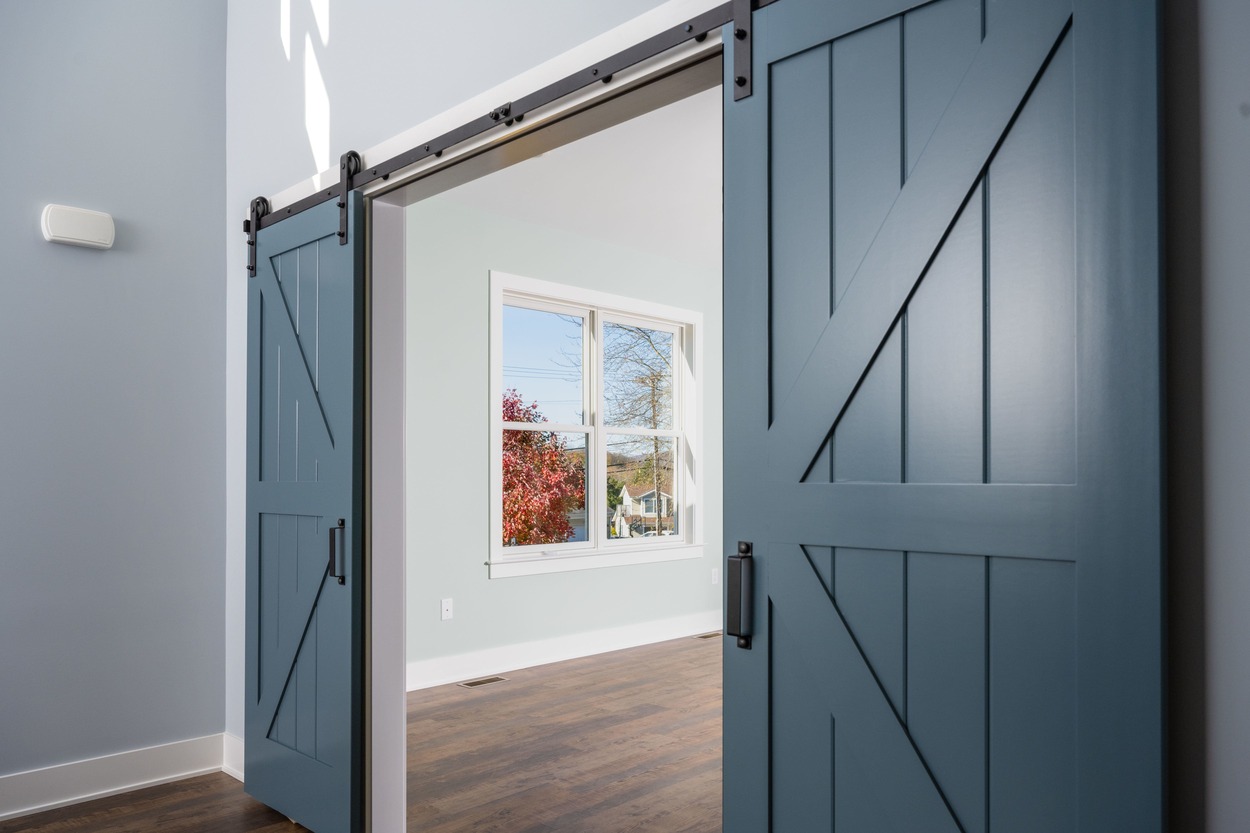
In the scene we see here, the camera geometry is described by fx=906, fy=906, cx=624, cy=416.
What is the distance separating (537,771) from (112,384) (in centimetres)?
218

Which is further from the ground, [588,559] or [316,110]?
[316,110]

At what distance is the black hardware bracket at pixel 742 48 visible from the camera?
175cm

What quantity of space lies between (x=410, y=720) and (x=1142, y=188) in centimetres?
390

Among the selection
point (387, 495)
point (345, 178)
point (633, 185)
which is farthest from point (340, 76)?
point (633, 185)

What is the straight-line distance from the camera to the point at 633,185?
4891 millimetres

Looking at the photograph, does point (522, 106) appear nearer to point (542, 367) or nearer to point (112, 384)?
point (112, 384)

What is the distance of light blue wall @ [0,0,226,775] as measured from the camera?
316cm

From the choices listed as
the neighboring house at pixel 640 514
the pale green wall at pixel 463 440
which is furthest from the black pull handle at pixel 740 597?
the neighboring house at pixel 640 514

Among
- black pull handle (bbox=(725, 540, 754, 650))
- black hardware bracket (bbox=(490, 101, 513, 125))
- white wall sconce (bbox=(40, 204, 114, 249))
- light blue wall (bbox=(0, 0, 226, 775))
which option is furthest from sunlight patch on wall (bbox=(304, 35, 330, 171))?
black pull handle (bbox=(725, 540, 754, 650))

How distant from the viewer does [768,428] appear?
66.6 inches

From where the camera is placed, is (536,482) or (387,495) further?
(536,482)

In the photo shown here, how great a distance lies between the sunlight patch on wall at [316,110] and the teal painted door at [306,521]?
0.76ft

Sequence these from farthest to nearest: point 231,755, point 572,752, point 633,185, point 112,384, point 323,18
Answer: point 633,185, point 572,752, point 231,755, point 112,384, point 323,18

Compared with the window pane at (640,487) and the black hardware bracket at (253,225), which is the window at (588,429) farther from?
the black hardware bracket at (253,225)
